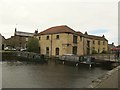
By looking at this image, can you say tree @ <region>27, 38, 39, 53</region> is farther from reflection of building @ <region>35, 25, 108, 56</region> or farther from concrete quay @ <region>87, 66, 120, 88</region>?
concrete quay @ <region>87, 66, 120, 88</region>

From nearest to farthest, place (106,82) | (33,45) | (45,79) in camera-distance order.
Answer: (106,82)
(45,79)
(33,45)

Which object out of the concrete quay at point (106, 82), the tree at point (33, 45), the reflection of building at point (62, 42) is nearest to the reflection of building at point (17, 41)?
the tree at point (33, 45)

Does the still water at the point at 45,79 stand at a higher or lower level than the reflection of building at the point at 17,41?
lower

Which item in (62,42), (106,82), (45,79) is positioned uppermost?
(62,42)

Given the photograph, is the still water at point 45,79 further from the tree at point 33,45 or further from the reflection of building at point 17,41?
the reflection of building at point 17,41

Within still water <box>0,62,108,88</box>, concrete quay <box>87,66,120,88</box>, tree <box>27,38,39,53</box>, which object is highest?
tree <box>27,38,39,53</box>

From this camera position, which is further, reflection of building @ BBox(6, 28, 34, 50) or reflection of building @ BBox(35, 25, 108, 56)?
reflection of building @ BBox(6, 28, 34, 50)

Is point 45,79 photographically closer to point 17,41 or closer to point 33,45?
point 33,45

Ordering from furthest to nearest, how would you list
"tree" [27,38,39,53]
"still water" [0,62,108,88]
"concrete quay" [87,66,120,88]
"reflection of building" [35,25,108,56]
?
"tree" [27,38,39,53]
"reflection of building" [35,25,108,56]
"still water" [0,62,108,88]
"concrete quay" [87,66,120,88]

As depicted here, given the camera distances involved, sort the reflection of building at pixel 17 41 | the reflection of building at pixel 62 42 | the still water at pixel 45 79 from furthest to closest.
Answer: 1. the reflection of building at pixel 17 41
2. the reflection of building at pixel 62 42
3. the still water at pixel 45 79

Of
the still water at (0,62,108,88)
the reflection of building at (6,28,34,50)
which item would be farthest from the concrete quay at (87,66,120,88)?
the reflection of building at (6,28,34,50)

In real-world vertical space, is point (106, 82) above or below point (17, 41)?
below

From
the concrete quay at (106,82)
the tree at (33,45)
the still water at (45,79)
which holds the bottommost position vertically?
the still water at (45,79)

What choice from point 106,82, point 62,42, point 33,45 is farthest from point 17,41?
point 106,82
